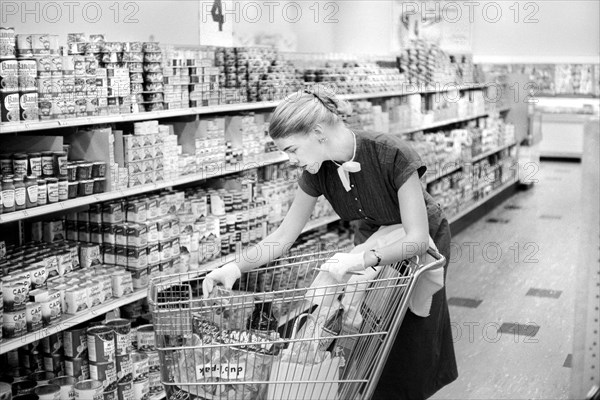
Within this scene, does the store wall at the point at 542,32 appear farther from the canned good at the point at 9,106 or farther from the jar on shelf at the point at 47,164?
the canned good at the point at 9,106

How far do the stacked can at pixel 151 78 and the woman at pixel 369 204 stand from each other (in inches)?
61.7

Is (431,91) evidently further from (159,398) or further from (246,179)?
(159,398)

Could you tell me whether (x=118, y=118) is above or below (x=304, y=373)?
above

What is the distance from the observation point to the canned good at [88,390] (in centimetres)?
362

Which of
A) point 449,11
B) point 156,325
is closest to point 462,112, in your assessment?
point 449,11

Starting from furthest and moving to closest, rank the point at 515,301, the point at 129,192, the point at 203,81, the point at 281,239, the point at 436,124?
the point at 436,124 < the point at 515,301 < the point at 203,81 < the point at 129,192 < the point at 281,239

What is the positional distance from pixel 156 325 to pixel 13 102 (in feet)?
4.71

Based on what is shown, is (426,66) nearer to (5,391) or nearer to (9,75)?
(9,75)

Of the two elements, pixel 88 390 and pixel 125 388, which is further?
pixel 125 388

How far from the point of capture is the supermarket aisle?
4.68 m

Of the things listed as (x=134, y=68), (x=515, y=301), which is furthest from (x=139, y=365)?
(x=515, y=301)

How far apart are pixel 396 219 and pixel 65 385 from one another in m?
1.78

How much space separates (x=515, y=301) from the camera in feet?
20.6

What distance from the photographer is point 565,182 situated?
12.5 metres
